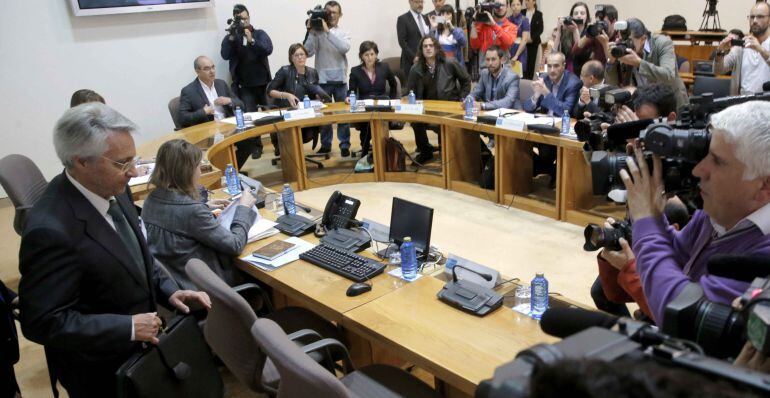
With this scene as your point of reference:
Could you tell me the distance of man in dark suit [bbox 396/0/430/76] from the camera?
280 inches

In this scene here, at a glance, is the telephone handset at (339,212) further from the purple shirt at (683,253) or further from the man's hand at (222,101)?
the man's hand at (222,101)

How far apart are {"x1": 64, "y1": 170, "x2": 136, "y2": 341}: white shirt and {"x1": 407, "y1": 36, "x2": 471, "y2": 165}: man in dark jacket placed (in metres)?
4.15

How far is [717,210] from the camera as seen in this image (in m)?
1.35

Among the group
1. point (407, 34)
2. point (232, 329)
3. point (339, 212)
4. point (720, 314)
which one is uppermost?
point (407, 34)

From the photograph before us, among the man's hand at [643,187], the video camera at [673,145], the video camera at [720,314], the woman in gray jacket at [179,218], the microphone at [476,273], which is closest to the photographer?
the video camera at [720,314]

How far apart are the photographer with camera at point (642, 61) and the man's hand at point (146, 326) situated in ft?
11.8

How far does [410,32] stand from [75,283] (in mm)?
6006

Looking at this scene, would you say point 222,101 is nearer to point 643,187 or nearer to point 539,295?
point 539,295

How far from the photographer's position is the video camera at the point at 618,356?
64 cm

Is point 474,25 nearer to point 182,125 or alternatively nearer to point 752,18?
point 752,18

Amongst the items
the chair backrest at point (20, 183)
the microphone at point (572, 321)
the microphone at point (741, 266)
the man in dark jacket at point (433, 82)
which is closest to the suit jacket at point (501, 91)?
the man in dark jacket at point (433, 82)

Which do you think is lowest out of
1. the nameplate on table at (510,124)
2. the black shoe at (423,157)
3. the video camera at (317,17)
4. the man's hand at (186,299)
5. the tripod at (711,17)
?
the black shoe at (423,157)

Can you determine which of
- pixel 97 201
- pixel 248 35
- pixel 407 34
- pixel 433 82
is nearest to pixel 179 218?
pixel 97 201

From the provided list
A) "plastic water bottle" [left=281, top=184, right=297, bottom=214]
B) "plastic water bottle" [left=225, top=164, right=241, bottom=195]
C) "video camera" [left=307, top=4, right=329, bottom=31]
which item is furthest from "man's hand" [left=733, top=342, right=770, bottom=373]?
"video camera" [left=307, top=4, right=329, bottom=31]
